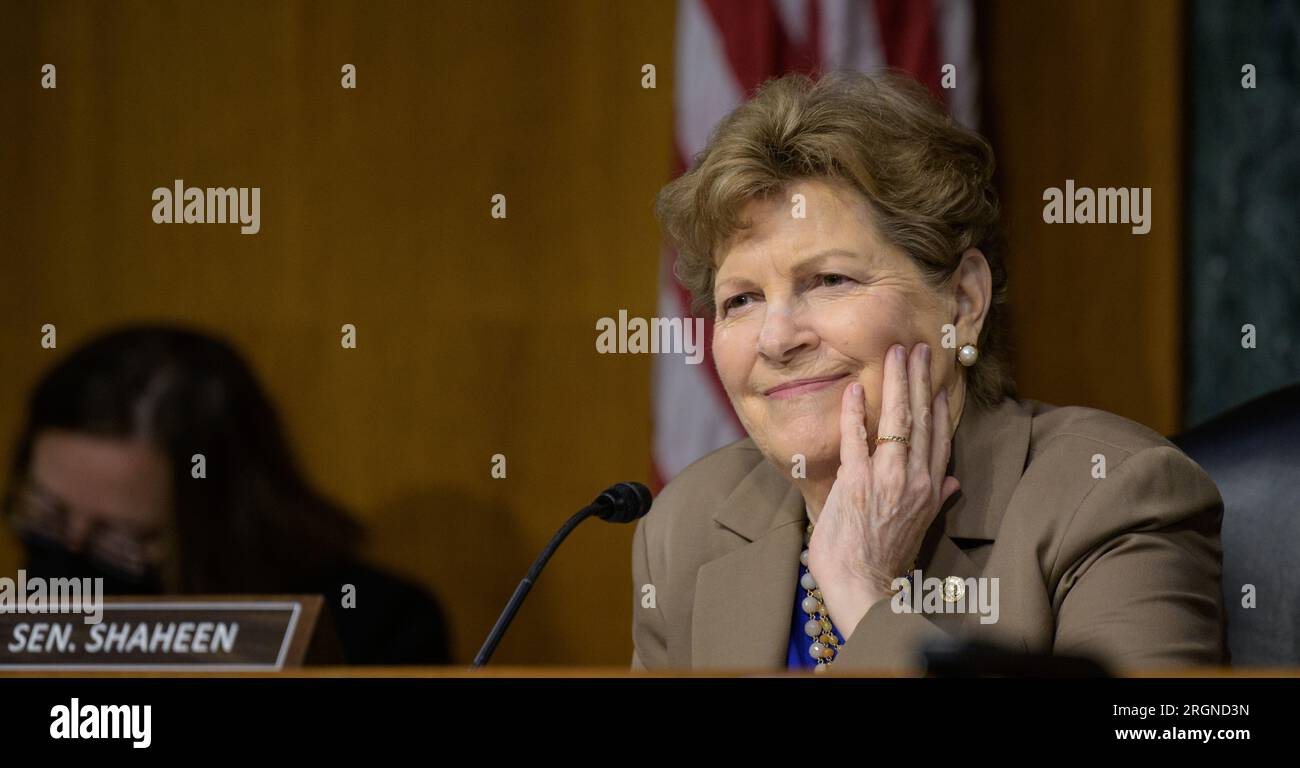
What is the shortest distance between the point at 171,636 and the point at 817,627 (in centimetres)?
86

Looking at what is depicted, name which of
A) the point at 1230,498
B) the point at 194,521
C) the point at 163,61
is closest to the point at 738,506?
the point at 1230,498

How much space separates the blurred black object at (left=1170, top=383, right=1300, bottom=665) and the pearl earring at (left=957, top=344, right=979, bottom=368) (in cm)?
39

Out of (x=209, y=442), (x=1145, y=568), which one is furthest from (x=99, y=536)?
(x=1145, y=568)

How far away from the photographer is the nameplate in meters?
1.72

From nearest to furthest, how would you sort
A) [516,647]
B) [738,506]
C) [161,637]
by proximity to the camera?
[161,637], [738,506], [516,647]

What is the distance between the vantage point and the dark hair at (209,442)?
115 inches

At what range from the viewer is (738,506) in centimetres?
219

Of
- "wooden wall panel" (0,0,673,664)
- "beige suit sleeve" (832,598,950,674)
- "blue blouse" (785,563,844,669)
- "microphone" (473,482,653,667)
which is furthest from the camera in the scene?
"wooden wall panel" (0,0,673,664)

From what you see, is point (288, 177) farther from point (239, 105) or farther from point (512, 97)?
point (512, 97)

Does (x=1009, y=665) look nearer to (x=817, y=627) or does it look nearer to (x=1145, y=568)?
(x=1145, y=568)

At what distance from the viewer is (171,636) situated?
5.72 feet

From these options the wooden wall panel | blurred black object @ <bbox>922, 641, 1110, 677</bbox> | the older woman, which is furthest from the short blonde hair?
the wooden wall panel

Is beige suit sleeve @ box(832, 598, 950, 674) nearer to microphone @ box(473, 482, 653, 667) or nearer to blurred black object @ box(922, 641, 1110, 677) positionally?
microphone @ box(473, 482, 653, 667)
